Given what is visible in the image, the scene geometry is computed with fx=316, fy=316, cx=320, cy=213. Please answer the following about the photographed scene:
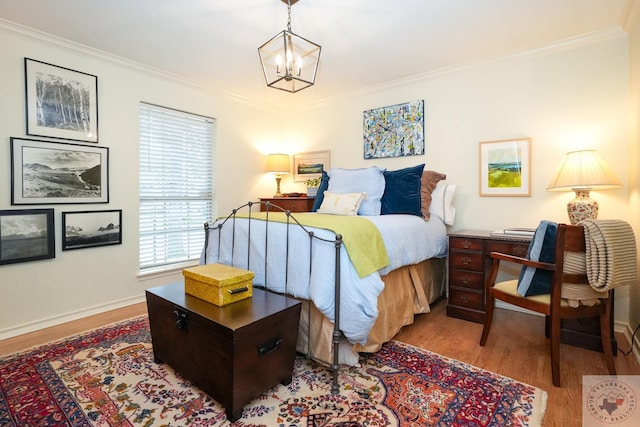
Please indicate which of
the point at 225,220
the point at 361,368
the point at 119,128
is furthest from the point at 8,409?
the point at 119,128

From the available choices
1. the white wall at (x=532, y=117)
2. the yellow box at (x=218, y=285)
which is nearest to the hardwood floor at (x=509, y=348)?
the white wall at (x=532, y=117)

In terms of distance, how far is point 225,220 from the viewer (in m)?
2.47

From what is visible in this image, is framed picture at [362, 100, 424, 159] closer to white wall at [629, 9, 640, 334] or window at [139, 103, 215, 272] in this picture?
white wall at [629, 9, 640, 334]

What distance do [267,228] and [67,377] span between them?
143 centimetres

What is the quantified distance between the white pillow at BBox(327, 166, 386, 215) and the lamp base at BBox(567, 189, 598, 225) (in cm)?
148

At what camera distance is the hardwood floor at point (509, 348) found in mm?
1683

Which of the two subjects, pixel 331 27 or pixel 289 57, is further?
pixel 331 27

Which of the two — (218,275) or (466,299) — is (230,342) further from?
(466,299)

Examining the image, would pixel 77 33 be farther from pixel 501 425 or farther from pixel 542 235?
pixel 501 425

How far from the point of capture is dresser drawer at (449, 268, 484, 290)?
2.65 m

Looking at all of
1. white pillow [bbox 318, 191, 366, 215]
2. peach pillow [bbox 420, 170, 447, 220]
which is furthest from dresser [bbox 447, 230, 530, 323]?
white pillow [bbox 318, 191, 366, 215]

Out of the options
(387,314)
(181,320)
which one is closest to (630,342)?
(387,314)

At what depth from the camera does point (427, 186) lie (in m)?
3.12

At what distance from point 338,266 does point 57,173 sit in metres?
2.58
